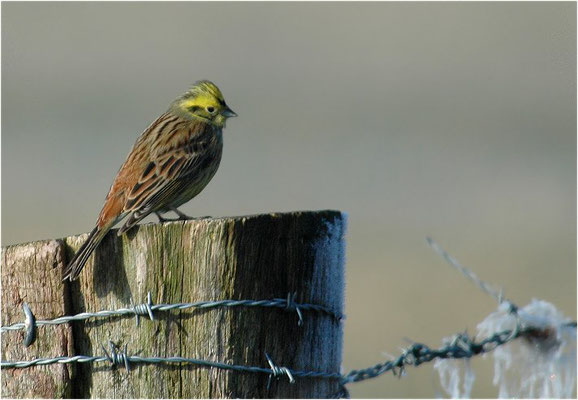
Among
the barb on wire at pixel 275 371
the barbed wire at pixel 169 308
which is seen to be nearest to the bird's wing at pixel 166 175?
the barbed wire at pixel 169 308

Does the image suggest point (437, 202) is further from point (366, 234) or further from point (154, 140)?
point (154, 140)

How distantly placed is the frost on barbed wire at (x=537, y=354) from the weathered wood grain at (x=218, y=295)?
2.53ft

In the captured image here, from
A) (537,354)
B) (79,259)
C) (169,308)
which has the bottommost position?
(537,354)

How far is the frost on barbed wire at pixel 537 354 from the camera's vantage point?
530cm

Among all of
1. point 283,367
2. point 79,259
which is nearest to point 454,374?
point 283,367

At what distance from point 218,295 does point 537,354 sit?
1383mm

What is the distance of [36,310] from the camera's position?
546cm

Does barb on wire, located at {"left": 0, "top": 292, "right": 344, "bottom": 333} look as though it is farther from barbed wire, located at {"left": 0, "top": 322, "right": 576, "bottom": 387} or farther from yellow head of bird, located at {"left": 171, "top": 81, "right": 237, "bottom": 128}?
yellow head of bird, located at {"left": 171, "top": 81, "right": 237, "bottom": 128}

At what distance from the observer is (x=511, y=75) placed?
27.0 metres

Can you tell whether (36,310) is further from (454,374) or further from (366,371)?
(454,374)

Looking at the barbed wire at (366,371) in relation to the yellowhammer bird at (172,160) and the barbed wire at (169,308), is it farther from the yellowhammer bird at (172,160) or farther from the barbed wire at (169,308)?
the yellowhammer bird at (172,160)

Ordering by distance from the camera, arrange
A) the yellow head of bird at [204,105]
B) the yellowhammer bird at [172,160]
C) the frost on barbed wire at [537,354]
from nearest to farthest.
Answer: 1. the frost on barbed wire at [537,354]
2. the yellowhammer bird at [172,160]
3. the yellow head of bird at [204,105]

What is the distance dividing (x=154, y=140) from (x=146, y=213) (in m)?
0.94

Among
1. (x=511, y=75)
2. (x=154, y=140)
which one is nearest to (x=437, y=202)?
(x=511, y=75)
